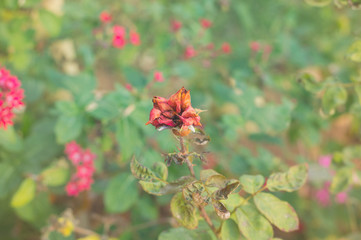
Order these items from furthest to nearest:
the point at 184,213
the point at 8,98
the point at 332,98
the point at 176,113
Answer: the point at 332,98 → the point at 8,98 → the point at 184,213 → the point at 176,113

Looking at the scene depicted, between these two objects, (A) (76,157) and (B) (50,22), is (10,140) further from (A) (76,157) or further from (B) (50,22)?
(B) (50,22)

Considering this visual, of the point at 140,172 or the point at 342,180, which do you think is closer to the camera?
the point at 140,172

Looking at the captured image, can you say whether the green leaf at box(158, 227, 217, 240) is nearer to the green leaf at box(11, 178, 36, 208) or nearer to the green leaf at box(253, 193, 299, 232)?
the green leaf at box(253, 193, 299, 232)

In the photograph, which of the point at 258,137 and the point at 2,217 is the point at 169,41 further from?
the point at 2,217

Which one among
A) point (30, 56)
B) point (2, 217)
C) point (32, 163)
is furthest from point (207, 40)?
point (2, 217)

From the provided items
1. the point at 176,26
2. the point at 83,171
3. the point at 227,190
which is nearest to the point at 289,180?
the point at 227,190

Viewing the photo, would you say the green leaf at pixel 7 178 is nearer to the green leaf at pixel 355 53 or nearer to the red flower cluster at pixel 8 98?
the red flower cluster at pixel 8 98

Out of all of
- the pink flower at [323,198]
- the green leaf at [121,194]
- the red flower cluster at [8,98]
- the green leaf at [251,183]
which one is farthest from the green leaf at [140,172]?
the pink flower at [323,198]
